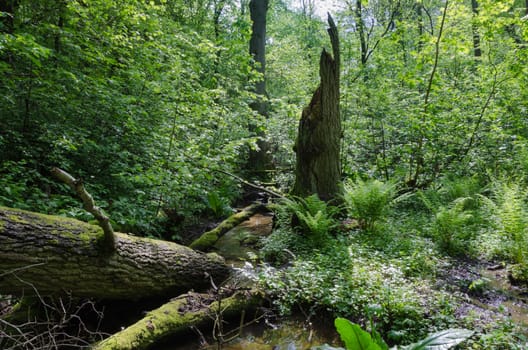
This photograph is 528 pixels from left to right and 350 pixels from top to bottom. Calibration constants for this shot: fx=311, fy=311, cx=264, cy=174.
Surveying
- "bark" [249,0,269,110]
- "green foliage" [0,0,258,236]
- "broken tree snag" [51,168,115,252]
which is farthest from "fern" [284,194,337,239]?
"bark" [249,0,269,110]

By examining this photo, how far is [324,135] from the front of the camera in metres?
6.66

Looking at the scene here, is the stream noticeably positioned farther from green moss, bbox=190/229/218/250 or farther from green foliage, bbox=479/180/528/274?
green moss, bbox=190/229/218/250

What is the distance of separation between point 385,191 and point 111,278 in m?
4.49

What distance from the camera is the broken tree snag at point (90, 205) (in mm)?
2592

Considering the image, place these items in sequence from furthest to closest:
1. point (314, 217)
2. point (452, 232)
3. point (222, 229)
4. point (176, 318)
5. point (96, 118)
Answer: point (222, 229) < point (96, 118) < point (314, 217) < point (452, 232) < point (176, 318)

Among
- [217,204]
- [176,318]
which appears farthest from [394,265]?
[217,204]

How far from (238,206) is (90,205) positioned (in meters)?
7.70

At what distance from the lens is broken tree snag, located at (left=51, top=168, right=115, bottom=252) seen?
259 cm

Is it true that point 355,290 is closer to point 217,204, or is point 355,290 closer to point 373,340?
point 373,340

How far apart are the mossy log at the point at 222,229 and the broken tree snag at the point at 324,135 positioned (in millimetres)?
2052

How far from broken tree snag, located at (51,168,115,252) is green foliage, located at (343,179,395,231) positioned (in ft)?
13.5

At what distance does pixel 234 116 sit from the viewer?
8992 mm

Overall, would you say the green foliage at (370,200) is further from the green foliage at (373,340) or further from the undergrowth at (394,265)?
the green foliage at (373,340)

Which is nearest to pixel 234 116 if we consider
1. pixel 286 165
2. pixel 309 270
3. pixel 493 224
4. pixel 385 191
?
pixel 286 165
